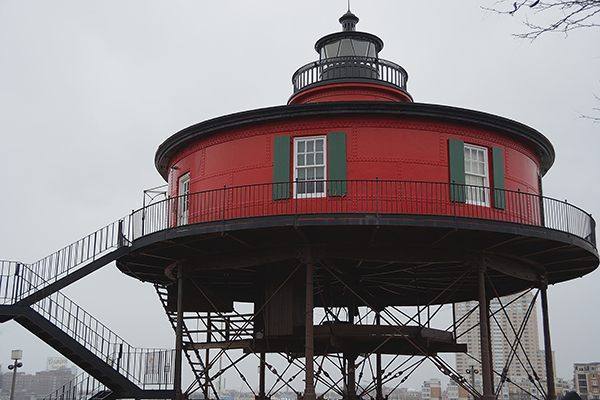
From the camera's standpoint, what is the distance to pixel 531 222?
20.3 metres

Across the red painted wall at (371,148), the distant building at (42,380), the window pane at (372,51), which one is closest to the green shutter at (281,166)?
the red painted wall at (371,148)

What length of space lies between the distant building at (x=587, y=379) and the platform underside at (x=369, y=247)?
113 m

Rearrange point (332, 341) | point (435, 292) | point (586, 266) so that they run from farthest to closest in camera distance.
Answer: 1. point (435, 292)
2. point (586, 266)
3. point (332, 341)

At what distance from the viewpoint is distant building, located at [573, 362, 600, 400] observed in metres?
125

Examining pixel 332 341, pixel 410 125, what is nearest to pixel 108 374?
pixel 332 341

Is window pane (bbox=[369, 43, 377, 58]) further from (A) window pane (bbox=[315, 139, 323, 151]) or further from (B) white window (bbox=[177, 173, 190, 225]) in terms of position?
(B) white window (bbox=[177, 173, 190, 225])

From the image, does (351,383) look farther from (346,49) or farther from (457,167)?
(346,49)

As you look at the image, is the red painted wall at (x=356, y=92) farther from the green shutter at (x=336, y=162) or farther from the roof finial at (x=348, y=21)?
the green shutter at (x=336, y=162)

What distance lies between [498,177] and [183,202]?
955 cm

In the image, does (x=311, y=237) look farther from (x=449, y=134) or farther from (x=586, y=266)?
(x=586, y=266)

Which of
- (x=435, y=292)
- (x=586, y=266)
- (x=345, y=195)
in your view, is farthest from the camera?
(x=435, y=292)

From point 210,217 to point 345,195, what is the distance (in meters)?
4.16

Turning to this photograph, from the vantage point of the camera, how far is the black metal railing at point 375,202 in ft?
59.2

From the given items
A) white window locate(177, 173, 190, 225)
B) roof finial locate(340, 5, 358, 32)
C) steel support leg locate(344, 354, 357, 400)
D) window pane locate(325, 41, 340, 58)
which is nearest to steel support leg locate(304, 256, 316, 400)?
white window locate(177, 173, 190, 225)
